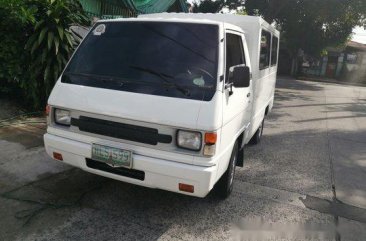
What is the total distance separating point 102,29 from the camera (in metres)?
4.11

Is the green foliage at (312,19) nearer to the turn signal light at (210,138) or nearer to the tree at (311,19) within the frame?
the tree at (311,19)

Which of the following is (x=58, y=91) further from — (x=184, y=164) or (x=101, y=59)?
(x=184, y=164)

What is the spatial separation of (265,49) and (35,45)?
13.9 ft

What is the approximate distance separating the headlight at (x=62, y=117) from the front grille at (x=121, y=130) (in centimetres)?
15

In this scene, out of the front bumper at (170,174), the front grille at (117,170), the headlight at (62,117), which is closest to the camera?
the front bumper at (170,174)

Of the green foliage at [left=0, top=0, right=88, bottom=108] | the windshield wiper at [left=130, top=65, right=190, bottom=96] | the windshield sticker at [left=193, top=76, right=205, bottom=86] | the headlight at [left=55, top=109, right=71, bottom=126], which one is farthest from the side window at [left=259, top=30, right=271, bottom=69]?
the green foliage at [left=0, top=0, right=88, bottom=108]

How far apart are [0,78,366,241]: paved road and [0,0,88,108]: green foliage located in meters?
1.05

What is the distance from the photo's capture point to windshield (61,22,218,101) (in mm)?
3473

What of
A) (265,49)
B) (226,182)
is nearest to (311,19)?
(265,49)

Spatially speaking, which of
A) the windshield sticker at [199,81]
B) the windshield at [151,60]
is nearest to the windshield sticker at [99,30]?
the windshield at [151,60]

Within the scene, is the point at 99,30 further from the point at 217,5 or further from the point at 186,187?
the point at 217,5

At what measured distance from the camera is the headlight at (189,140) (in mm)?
3215

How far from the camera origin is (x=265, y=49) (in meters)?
6.12

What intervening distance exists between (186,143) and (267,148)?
4.05 meters
